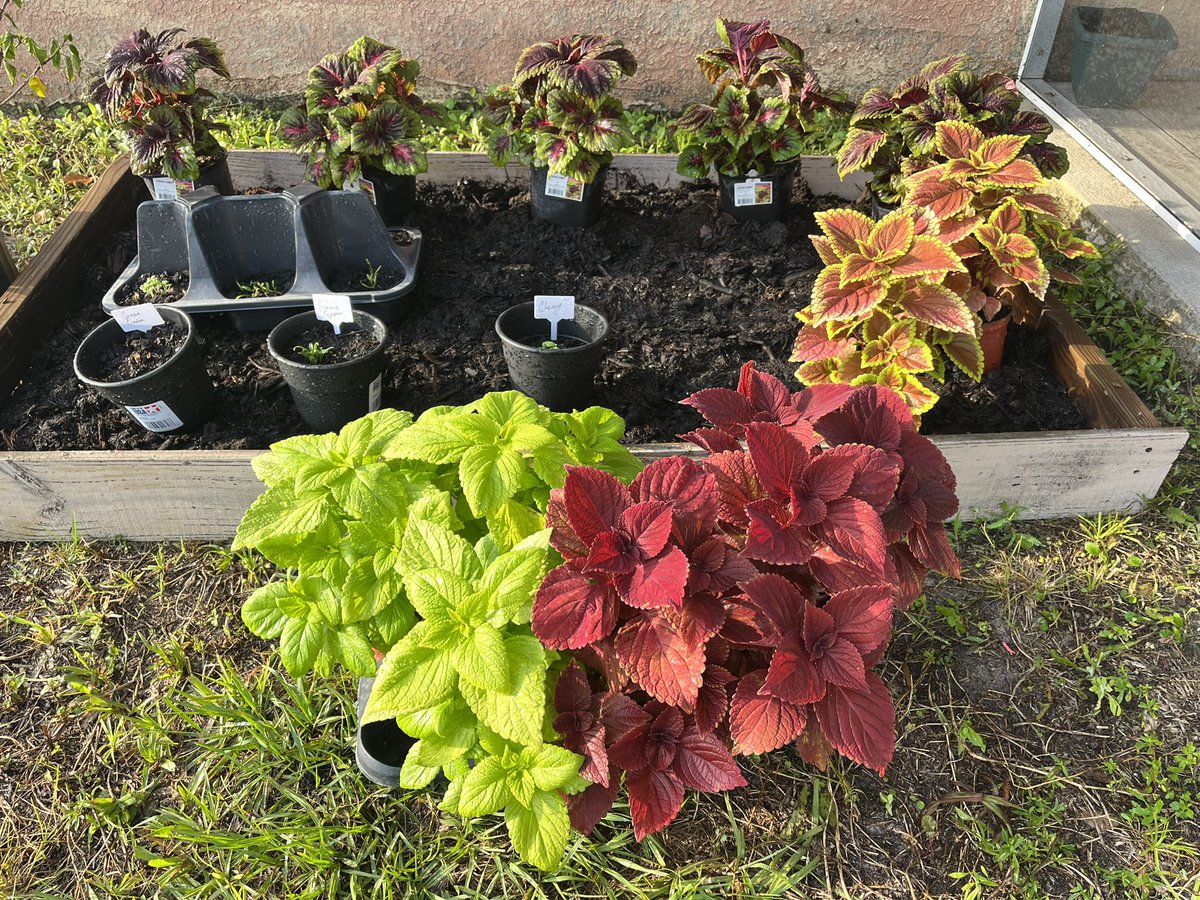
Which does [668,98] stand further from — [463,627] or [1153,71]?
[463,627]

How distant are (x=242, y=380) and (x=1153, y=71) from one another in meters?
3.43

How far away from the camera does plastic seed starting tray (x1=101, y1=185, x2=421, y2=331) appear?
252 centimetres

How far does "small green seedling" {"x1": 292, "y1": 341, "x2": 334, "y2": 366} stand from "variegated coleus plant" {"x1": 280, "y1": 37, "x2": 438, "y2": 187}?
719 millimetres

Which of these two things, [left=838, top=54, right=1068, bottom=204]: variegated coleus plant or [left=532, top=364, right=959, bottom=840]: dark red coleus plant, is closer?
[left=532, top=364, right=959, bottom=840]: dark red coleus plant

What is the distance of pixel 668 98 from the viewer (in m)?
3.87

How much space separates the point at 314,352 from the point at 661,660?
1414 mm

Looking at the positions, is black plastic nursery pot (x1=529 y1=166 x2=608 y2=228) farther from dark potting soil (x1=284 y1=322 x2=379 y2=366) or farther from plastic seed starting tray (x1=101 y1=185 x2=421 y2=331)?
dark potting soil (x1=284 y1=322 x2=379 y2=366)

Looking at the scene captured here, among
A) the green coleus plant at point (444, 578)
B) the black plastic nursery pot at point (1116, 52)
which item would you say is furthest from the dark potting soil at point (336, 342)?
the black plastic nursery pot at point (1116, 52)

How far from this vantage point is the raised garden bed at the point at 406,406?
204 cm

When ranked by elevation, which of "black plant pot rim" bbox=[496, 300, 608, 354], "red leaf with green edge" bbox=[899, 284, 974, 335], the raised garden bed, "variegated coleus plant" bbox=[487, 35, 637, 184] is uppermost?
"variegated coleus plant" bbox=[487, 35, 637, 184]

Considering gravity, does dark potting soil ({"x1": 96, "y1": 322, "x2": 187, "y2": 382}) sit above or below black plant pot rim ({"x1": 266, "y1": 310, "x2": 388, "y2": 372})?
below

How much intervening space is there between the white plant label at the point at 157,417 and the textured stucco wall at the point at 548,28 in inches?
92.0

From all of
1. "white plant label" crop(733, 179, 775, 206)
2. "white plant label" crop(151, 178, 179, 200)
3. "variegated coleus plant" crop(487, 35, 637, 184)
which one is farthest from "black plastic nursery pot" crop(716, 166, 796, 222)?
"white plant label" crop(151, 178, 179, 200)

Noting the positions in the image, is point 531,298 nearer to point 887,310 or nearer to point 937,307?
point 887,310
